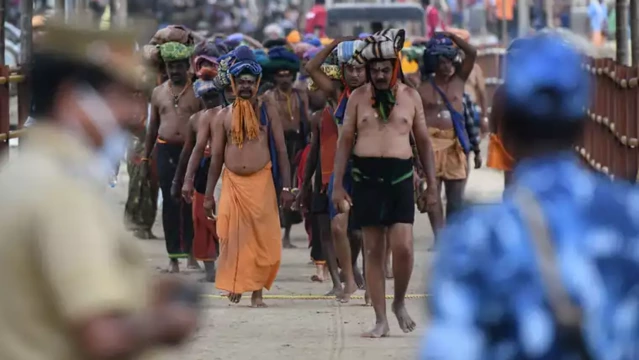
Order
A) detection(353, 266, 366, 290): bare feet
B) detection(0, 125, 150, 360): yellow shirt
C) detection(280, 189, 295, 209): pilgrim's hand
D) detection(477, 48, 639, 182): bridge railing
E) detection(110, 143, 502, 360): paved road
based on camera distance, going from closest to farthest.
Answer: detection(0, 125, 150, 360): yellow shirt < detection(110, 143, 502, 360): paved road < detection(280, 189, 295, 209): pilgrim's hand < detection(353, 266, 366, 290): bare feet < detection(477, 48, 639, 182): bridge railing

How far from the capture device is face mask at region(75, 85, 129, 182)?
143 inches

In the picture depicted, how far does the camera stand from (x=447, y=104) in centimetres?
1419

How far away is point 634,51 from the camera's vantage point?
48.5 feet

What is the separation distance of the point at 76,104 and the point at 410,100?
248 inches

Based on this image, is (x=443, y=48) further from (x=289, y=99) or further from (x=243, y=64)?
(x=243, y=64)

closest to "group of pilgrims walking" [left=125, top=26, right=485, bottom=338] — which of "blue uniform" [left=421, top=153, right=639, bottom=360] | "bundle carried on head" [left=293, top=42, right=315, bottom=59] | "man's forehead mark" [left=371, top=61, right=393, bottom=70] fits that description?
"man's forehead mark" [left=371, top=61, right=393, bottom=70]

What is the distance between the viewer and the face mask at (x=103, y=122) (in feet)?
12.0

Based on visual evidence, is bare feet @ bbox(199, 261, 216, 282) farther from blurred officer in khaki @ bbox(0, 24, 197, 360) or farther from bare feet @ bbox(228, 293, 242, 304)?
blurred officer in khaki @ bbox(0, 24, 197, 360)

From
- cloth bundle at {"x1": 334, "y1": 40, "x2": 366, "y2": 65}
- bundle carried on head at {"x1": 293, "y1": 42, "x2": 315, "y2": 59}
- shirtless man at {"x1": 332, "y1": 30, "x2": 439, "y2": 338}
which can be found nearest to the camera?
shirtless man at {"x1": 332, "y1": 30, "x2": 439, "y2": 338}

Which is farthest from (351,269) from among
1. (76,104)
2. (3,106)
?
(76,104)

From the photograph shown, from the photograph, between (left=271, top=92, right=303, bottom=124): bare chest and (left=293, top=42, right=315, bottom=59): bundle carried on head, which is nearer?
(left=271, top=92, right=303, bottom=124): bare chest

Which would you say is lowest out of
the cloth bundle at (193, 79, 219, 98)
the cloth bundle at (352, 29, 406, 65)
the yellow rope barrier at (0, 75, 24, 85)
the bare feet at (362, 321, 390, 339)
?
the bare feet at (362, 321, 390, 339)

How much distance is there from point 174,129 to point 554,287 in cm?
1014

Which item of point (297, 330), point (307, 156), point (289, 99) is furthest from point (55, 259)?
point (289, 99)
